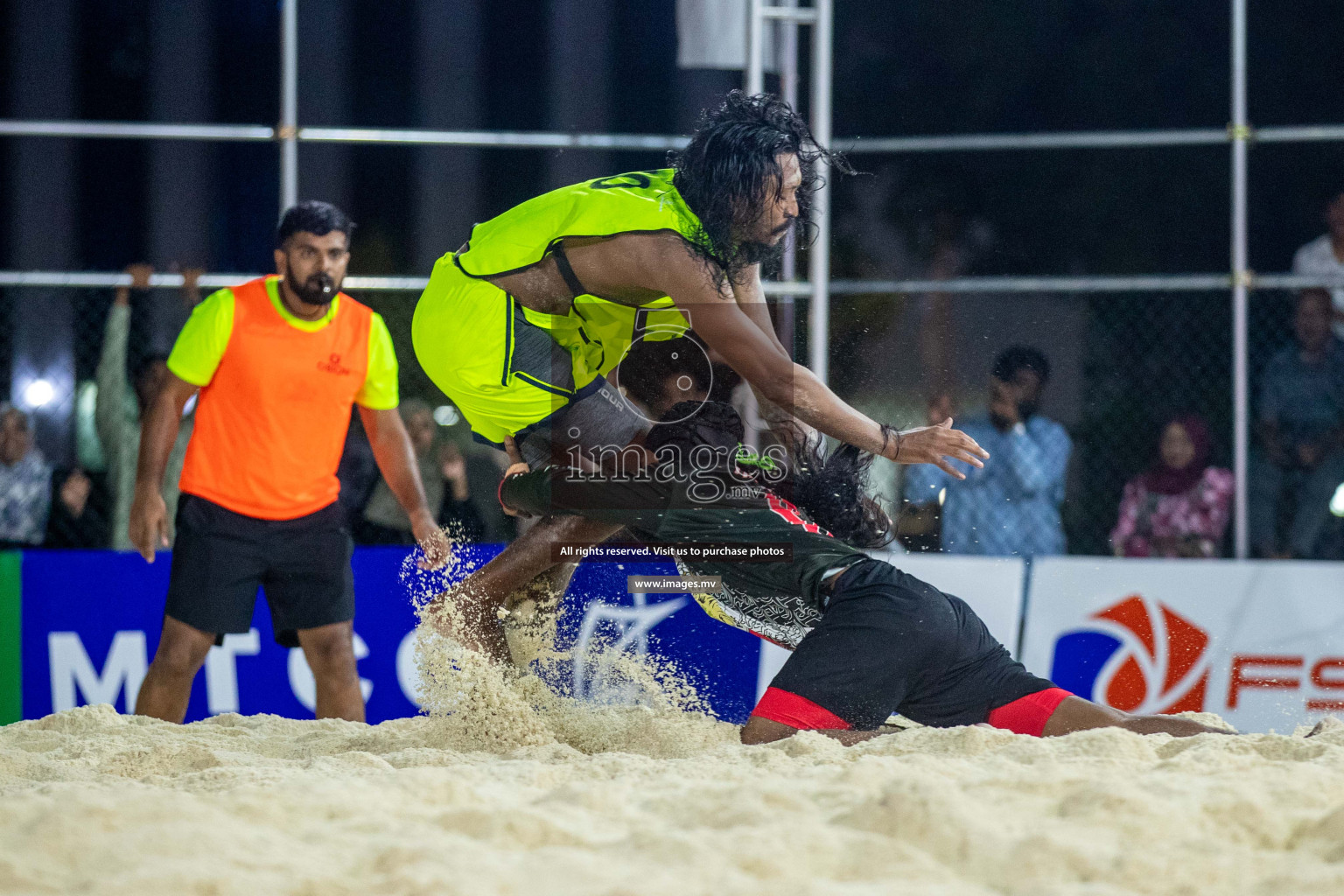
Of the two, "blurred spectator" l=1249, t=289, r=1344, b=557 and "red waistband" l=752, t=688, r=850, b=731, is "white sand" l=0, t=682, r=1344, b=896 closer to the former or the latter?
"red waistband" l=752, t=688, r=850, b=731

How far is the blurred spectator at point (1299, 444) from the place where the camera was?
5262 millimetres

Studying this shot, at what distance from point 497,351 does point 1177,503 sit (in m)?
3.28

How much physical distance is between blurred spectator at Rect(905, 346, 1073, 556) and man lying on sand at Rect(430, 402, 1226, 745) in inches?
41.7

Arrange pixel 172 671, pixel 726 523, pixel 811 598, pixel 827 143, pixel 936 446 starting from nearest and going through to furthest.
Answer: pixel 936 446 < pixel 811 598 < pixel 726 523 < pixel 172 671 < pixel 827 143

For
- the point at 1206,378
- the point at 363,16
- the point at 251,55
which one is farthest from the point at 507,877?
the point at 251,55

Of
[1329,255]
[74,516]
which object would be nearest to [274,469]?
[74,516]

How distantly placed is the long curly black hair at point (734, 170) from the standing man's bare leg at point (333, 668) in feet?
6.15

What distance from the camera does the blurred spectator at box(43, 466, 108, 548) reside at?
531cm

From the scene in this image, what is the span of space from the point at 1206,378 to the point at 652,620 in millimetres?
3019

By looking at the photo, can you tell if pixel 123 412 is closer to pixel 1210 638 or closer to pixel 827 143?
pixel 827 143

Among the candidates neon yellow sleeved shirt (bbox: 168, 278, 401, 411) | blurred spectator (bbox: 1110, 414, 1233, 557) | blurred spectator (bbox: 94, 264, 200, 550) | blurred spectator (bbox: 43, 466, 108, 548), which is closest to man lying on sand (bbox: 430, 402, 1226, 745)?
neon yellow sleeved shirt (bbox: 168, 278, 401, 411)

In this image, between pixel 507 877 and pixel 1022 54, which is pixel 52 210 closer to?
pixel 1022 54

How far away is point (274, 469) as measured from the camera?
159 inches

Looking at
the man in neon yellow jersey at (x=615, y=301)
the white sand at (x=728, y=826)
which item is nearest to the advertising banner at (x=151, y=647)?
the man in neon yellow jersey at (x=615, y=301)
